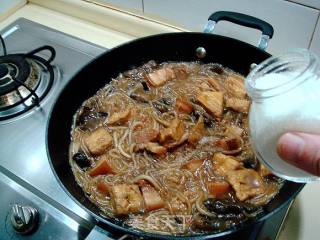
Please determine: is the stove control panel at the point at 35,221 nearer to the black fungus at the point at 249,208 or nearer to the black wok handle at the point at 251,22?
the black fungus at the point at 249,208

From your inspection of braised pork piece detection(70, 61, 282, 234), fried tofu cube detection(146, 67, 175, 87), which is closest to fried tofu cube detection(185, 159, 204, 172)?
braised pork piece detection(70, 61, 282, 234)

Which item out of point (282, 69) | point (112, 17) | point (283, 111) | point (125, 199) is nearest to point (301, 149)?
point (283, 111)

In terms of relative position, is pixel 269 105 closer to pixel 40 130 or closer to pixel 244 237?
pixel 244 237

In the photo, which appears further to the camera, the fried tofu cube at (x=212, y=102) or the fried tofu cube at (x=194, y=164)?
the fried tofu cube at (x=212, y=102)

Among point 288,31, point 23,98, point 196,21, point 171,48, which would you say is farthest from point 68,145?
point 288,31

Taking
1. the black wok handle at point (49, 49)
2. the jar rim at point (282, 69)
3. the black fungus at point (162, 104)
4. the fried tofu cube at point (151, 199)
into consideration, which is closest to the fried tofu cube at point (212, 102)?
the black fungus at point (162, 104)

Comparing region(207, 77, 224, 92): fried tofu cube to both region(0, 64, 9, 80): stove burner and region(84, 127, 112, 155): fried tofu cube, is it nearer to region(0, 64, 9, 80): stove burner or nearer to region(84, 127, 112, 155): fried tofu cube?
region(84, 127, 112, 155): fried tofu cube

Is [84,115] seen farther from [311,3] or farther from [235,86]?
A: [311,3]
